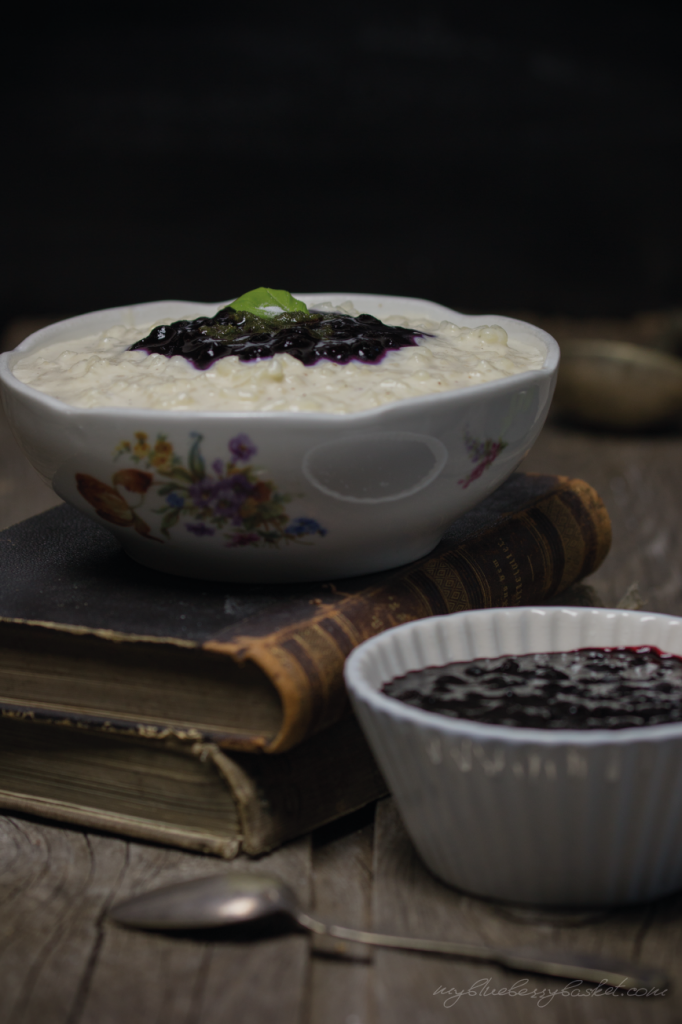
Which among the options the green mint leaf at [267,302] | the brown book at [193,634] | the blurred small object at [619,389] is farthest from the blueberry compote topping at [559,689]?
the blurred small object at [619,389]

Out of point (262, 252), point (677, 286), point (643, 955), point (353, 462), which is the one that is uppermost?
point (353, 462)

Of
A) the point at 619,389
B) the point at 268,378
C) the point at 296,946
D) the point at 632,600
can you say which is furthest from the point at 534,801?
the point at 619,389

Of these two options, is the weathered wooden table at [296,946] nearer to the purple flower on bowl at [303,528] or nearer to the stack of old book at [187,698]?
the stack of old book at [187,698]

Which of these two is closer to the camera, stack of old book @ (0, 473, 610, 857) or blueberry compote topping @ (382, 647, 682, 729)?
blueberry compote topping @ (382, 647, 682, 729)

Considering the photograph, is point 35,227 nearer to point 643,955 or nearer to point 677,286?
point 677,286

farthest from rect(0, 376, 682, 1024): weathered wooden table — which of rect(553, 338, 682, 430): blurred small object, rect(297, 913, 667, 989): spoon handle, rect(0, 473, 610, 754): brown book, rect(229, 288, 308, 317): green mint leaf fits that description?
rect(553, 338, 682, 430): blurred small object

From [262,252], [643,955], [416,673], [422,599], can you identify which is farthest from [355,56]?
[643,955]

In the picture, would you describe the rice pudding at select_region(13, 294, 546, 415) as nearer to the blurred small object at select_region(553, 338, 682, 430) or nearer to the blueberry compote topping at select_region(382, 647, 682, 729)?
the blueberry compote topping at select_region(382, 647, 682, 729)
